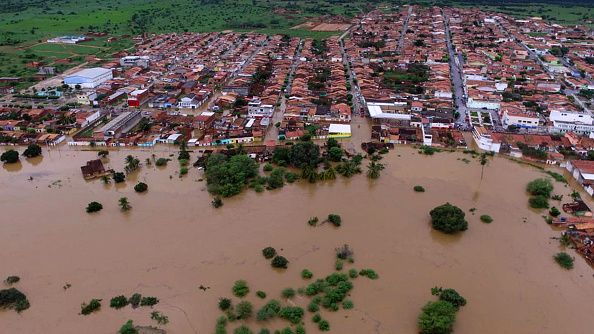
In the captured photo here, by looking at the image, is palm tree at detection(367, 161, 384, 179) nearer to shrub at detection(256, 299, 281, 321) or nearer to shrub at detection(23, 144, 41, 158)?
shrub at detection(256, 299, 281, 321)

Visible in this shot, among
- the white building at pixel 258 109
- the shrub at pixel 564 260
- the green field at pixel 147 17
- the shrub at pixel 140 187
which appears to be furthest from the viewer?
the green field at pixel 147 17

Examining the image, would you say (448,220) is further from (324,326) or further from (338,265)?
(324,326)

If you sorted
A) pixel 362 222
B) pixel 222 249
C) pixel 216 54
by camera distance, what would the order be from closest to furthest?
pixel 222 249 → pixel 362 222 → pixel 216 54

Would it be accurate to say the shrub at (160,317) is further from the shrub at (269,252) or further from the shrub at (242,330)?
the shrub at (269,252)

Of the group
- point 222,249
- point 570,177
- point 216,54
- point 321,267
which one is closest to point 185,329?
point 222,249

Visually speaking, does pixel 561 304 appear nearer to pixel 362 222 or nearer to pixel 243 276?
pixel 362 222

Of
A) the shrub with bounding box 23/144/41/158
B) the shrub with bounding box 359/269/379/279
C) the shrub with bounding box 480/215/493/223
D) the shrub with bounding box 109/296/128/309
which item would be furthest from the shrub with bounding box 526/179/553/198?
the shrub with bounding box 23/144/41/158

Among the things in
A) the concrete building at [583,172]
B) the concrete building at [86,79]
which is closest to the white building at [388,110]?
the concrete building at [583,172]

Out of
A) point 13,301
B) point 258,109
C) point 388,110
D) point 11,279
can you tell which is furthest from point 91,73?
point 13,301
